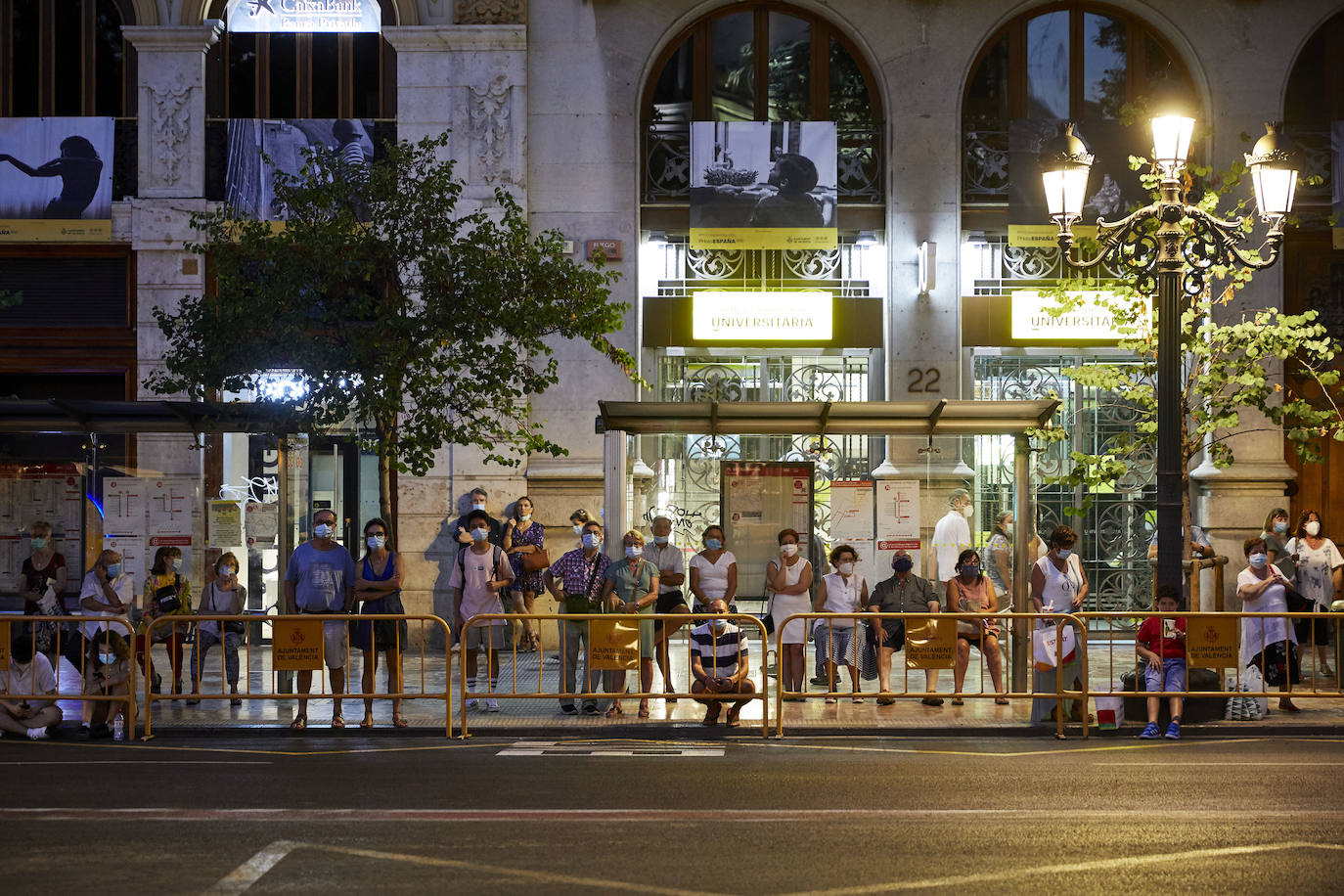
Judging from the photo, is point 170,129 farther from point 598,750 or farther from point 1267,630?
point 1267,630

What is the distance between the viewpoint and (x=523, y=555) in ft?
60.7

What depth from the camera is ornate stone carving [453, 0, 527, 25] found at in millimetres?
20422

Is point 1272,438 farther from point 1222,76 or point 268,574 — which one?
point 268,574

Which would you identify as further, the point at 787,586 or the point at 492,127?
the point at 492,127

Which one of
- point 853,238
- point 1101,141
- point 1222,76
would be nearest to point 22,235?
point 853,238

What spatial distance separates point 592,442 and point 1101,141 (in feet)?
26.5

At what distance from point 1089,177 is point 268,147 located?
11.2 m

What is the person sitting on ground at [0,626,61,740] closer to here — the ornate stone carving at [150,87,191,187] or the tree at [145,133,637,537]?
the tree at [145,133,637,537]

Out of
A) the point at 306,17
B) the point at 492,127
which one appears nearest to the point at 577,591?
the point at 492,127

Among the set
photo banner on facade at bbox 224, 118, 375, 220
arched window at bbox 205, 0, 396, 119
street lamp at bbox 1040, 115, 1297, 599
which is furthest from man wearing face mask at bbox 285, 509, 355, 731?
arched window at bbox 205, 0, 396, 119

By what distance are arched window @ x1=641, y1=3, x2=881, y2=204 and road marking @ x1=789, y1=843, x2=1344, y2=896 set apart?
45.2 feet

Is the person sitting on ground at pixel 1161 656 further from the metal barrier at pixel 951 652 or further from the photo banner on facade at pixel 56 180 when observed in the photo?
the photo banner on facade at pixel 56 180

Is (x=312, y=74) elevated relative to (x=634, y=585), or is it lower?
elevated

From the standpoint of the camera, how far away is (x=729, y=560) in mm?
15109
